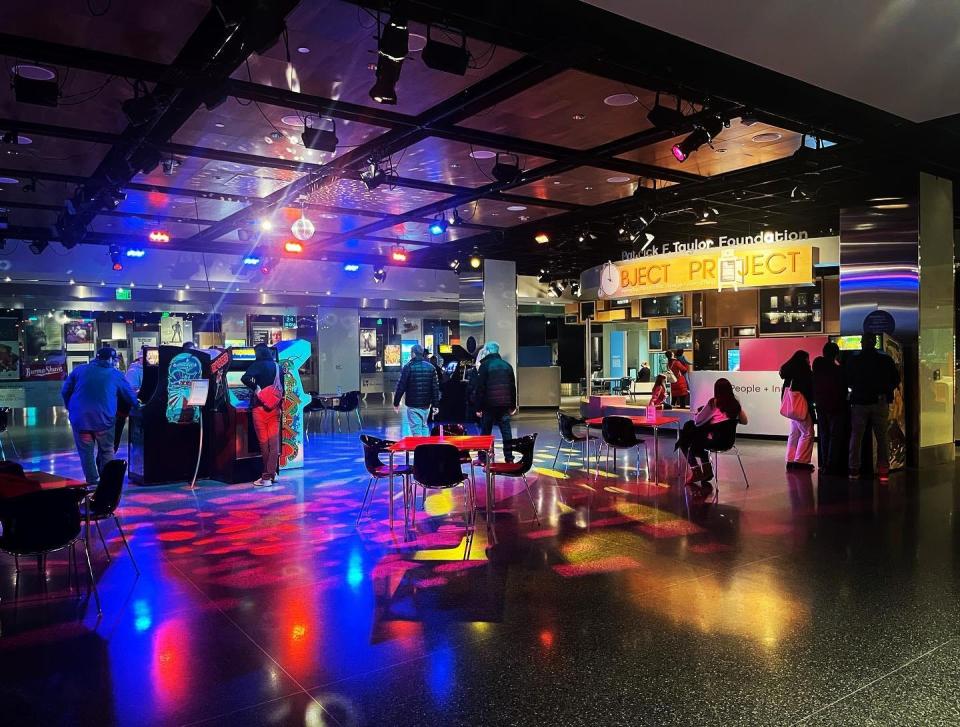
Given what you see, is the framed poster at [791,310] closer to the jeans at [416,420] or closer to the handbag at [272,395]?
the jeans at [416,420]

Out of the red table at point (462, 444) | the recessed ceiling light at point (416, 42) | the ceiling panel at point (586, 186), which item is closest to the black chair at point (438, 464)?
the red table at point (462, 444)

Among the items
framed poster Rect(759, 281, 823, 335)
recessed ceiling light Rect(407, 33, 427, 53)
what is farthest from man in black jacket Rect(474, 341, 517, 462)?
framed poster Rect(759, 281, 823, 335)

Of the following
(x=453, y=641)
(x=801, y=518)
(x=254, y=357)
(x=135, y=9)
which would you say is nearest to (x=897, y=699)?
(x=453, y=641)

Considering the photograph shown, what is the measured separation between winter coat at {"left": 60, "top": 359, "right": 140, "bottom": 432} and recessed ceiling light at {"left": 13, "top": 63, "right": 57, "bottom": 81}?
111 inches

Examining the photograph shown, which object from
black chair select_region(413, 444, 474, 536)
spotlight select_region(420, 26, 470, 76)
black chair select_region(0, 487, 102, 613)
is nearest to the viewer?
black chair select_region(0, 487, 102, 613)

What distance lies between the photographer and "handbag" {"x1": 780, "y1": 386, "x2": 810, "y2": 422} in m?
9.26

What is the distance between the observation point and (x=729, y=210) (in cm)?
1324

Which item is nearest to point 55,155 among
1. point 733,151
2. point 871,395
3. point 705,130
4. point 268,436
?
point 268,436

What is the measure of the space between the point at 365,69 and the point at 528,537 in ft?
14.5

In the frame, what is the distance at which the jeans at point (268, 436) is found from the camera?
8.75m

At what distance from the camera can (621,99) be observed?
7.34 meters

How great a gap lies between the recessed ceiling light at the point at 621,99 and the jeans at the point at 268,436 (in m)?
5.20

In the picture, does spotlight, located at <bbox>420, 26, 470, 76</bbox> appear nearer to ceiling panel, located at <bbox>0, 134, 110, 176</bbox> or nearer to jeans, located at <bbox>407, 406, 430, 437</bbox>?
jeans, located at <bbox>407, 406, 430, 437</bbox>

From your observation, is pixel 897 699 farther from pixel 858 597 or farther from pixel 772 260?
pixel 772 260
